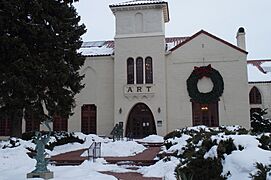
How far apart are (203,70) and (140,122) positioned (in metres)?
7.18

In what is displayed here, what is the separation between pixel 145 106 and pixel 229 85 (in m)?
7.47

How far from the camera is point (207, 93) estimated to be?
94.5ft

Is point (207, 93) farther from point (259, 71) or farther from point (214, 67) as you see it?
point (259, 71)

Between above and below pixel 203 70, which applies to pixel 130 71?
above

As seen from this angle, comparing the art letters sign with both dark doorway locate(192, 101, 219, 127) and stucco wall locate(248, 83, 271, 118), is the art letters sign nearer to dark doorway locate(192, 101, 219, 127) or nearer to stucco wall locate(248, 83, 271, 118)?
dark doorway locate(192, 101, 219, 127)

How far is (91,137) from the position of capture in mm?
25344

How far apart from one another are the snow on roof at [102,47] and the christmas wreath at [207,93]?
377 cm

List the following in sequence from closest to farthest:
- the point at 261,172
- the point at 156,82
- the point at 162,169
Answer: the point at 261,172
the point at 162,169
the point at 156,82

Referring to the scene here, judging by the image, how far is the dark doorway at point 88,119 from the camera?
3052 centimetres

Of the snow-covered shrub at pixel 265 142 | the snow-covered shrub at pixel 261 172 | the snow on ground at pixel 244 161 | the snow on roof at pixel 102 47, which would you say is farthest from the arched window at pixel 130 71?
the snow-covered shrub at pixel 261 172

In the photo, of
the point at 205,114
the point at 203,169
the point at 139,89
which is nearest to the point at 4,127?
the point at 139,89

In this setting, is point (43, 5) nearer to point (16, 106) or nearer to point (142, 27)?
point (16, 106)

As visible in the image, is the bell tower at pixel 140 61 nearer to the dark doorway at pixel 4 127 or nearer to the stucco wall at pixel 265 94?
the dark doorway at pixel 4 127

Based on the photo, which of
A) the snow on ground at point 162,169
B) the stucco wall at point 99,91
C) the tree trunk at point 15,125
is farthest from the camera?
the stucco wall at point 99,91
